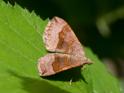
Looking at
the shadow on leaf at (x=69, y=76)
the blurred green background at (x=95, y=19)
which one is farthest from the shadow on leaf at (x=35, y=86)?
the blurred green background at (x=95, y=19)

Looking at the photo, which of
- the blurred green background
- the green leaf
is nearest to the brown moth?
the green leaf

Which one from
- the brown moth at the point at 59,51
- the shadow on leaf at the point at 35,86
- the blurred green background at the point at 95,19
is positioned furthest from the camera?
the blurred green background at the point at 95,19

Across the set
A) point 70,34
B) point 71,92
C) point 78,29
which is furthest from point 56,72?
point 78,29

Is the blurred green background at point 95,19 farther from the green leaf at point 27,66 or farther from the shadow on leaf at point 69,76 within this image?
the shadow on leaf at point 69,76

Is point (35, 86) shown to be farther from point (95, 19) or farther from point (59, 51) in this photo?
point (95, 19)

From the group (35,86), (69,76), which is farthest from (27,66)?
(69,76)
